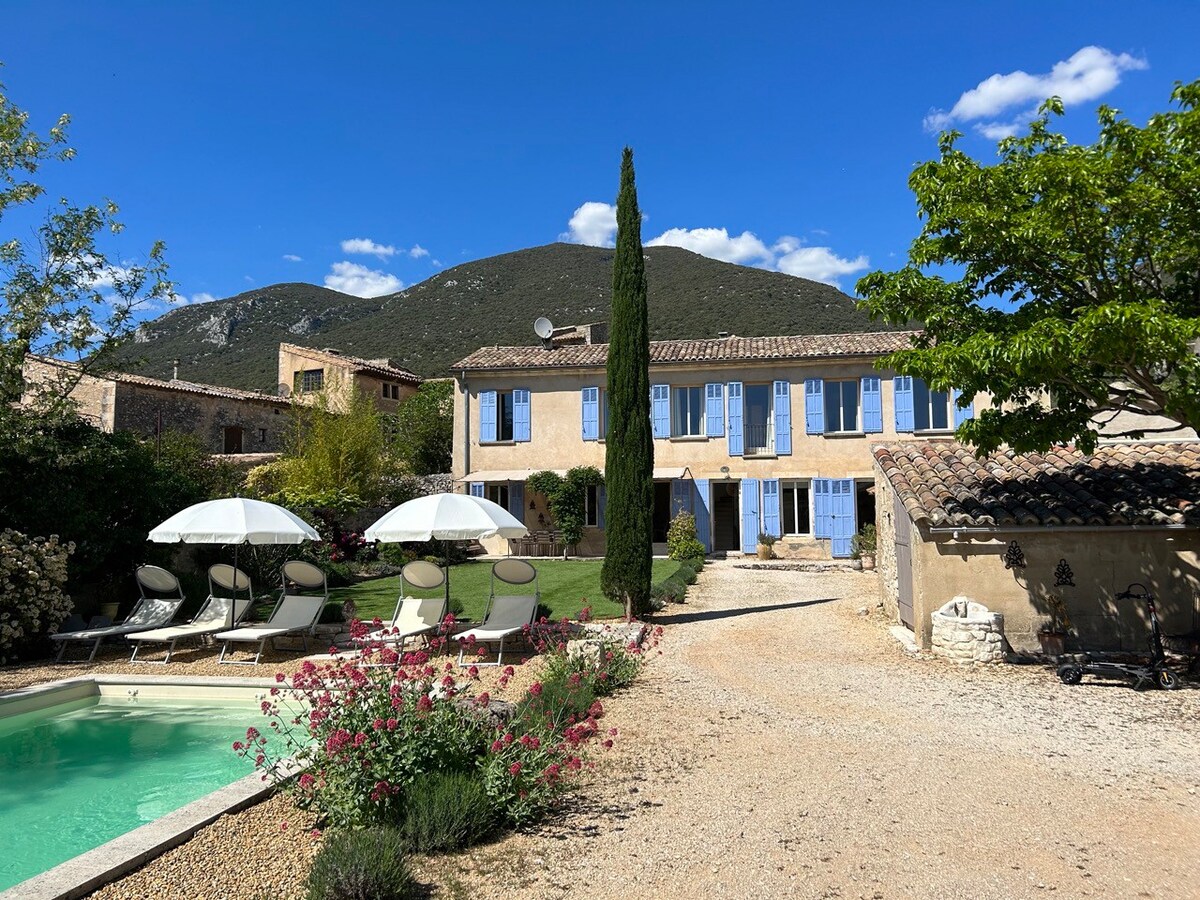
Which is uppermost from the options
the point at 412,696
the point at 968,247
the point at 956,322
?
the point at 968,247

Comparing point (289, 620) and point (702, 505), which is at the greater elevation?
point (702, 505)

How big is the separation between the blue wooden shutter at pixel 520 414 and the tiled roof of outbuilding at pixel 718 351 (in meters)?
0.95

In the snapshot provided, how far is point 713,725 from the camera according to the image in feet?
25.1

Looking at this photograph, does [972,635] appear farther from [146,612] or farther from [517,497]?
[517,497]

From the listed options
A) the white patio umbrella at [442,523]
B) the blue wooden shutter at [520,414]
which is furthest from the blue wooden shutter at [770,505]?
the white patio umbrella at [442,523]

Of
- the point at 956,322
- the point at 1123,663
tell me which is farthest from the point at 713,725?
the point at 956,322

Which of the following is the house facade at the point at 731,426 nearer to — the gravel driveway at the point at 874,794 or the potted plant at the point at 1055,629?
the potted plant at the point at 1055,629

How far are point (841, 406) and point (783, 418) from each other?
71.7 inches

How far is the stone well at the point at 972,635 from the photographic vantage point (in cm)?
1028

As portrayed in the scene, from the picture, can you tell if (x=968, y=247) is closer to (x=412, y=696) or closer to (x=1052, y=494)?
(x=1052, y=494)

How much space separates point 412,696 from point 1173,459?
1320 centimetres

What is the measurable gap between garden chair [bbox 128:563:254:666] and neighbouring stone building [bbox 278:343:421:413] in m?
23.9

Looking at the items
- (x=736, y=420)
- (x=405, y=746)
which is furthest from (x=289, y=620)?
(x=736, y=420)

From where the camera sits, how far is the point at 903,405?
24.7 meters
